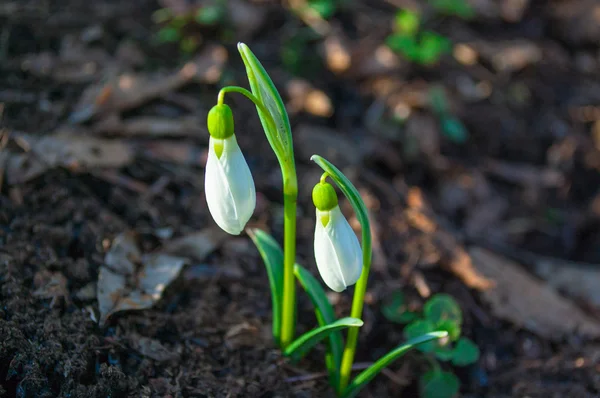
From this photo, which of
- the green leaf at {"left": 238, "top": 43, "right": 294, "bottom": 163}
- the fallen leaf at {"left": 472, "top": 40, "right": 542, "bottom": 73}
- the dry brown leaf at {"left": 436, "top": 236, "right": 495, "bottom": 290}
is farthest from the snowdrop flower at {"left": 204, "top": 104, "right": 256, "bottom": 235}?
the fallen leaf at {"left": 472, "top": 40, "right": 542, "bottom": 73}

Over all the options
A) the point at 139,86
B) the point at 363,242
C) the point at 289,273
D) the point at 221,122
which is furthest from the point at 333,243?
the point at 139,86

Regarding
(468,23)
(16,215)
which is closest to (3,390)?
(16,215)

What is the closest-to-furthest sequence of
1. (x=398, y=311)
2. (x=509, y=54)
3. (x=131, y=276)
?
(x=131, y=276), (x=398, y=311), (x=509, y=54)

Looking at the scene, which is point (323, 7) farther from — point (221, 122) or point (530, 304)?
point (221, 122)

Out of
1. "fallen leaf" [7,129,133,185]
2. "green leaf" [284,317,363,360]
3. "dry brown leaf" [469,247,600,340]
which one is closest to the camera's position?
"green leaf" [284,317,363,360]

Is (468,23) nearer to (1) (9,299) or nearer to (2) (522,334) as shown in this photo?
(2) (522,334)

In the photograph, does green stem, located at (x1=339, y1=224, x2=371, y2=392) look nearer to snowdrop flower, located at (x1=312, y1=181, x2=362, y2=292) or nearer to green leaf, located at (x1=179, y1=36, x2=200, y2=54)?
snowdrop flower, located at (x1=312, y1=181, x2=362, y2=292)
